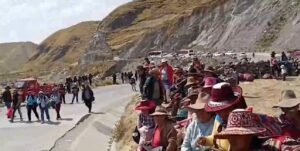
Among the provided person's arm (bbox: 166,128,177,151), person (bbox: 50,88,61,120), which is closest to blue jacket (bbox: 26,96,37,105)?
person (bbox: 50,88,61,120)

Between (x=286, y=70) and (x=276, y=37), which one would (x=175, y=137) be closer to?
(x=286, y=70)

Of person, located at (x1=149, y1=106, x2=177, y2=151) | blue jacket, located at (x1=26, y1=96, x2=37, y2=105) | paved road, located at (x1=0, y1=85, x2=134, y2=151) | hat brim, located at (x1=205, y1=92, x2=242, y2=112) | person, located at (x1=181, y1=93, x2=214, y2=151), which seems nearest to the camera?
hat brim, located at (x1=205, y1=92, x2=242, y2=112)

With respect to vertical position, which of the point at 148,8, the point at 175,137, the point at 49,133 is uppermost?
the point at 148,8

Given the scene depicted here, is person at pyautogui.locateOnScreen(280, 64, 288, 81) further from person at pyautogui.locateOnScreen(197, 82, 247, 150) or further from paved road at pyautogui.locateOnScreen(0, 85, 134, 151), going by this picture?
person at pyautogui.locateOnScreen(197, 82, 247, 150)

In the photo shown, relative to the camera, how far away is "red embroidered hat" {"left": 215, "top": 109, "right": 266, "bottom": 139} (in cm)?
527

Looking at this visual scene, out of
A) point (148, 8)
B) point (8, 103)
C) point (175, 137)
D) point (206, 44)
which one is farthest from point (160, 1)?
point (175, 137)

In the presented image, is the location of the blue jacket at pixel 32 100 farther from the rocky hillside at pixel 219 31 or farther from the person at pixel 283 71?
the rocky hillside at pixel 219 31

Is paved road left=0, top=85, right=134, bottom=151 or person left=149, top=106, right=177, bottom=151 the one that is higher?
person left=149, top=106, right=177, bottom=151

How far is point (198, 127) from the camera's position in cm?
682

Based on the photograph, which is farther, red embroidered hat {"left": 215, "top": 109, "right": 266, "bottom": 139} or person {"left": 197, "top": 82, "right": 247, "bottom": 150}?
person {"left": 197, "top": 82, "right": 247, "bottom": 150}

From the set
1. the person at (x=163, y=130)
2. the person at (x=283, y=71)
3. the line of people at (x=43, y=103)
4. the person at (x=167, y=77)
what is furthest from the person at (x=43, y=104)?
the person at (x=163, y=130)

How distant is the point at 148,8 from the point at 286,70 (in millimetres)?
141068

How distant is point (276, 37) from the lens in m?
67.6

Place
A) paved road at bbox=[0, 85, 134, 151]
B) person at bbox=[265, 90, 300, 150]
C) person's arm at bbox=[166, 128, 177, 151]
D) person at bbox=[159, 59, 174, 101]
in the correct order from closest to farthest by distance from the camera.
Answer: person at bbox=[265, 90, 300, 150] < person's arm at bbox=[166, 128, 177, 151] < person at bbox=[159, 59, 174, 101] < paved road at bbox=[0, 85, 134, 151]
